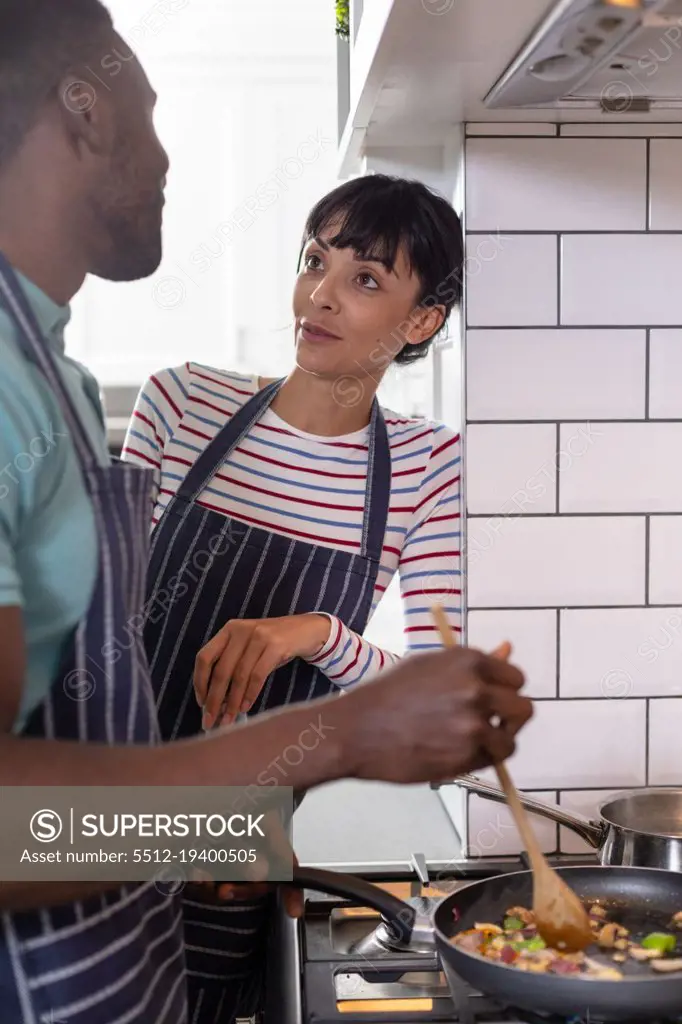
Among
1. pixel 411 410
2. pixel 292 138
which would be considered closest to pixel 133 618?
pixel 411 410

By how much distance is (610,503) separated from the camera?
3.56 feet

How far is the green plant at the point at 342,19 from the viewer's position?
1.07 metres

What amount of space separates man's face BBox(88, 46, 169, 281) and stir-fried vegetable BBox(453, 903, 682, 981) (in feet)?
1.54

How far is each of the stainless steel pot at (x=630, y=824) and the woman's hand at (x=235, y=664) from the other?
0.20 metres

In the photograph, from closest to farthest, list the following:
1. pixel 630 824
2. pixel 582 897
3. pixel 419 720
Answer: pixel 419 720 < pixel 582 897 < pixel 630 824

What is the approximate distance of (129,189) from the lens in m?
0.50

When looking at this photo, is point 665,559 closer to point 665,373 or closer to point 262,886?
point 665,373

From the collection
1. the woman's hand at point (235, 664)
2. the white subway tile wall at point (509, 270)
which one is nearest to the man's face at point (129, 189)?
the woman's hand at point (235, 664)

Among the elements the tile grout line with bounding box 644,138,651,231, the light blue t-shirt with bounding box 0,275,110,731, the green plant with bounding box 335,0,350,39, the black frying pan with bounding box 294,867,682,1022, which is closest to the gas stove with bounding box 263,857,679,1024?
the black frying pan with bounding box 294,867,682,1022

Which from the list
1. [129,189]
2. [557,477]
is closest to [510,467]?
[557,477]

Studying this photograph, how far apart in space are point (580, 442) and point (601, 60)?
0.42 m

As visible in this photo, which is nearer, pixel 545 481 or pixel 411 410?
pixel 545 481

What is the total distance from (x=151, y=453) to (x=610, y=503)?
47 centimetres

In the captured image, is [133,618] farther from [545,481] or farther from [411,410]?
[411,410]
